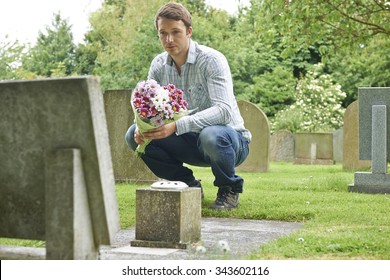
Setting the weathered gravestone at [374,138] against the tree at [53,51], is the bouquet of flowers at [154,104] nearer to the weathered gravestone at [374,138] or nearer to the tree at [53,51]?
the weathered gravestone at [374,138]

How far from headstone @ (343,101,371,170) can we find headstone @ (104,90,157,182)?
439 cm

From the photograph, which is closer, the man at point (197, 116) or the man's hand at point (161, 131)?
the man's hand at point (161, 131)

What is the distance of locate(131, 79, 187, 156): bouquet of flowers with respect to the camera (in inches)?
167

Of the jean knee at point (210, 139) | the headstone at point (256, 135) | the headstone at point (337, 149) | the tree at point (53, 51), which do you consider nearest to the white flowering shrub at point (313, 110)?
the headstone at point (337, 149)

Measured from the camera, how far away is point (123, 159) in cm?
808

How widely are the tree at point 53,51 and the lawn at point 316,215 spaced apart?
1294 inches

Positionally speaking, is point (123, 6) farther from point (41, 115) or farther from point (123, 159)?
point (41, 115)

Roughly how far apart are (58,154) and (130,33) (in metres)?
28.2

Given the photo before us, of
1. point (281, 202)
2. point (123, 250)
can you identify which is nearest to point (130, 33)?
point (281, 202)

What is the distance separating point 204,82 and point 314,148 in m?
11.2

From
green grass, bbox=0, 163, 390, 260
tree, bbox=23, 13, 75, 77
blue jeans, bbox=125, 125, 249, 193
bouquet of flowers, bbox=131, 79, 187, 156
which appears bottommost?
green grass, bbox=0, 163, 390, 260

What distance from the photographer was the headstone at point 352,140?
433 inches

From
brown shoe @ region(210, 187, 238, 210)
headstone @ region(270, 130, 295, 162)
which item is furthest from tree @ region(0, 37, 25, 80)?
brown shoe @ region(210, 187, 238, 210)

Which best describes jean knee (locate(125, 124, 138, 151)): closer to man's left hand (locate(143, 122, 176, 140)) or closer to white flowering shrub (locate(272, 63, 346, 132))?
man's left hand (locate(143, 122, 176, 140))
